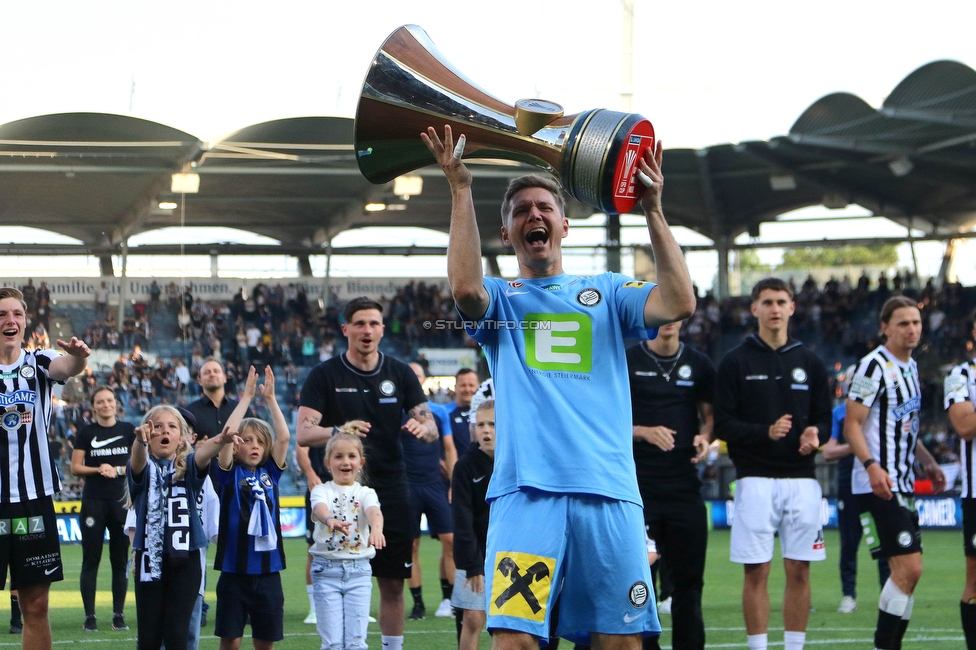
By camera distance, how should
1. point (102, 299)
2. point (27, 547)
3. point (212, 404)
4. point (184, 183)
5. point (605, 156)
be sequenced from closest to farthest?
point (605, 156) → point (27, 547) → point (212, 404) → point (184, 183) → point (102, 299)

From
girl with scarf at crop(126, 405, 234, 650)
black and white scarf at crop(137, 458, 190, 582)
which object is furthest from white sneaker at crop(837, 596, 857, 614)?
black and white scarf at crop(137, 458, 190, 582)

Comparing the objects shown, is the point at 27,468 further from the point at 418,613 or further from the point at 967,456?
the point at 967,456

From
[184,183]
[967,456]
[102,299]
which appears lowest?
[967,456]

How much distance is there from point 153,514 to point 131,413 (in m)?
19.9

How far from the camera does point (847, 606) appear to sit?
9852 mm

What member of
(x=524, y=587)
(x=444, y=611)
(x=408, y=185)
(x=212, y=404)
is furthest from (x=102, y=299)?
(x=524, y=587)

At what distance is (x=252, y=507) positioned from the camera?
6332 mm

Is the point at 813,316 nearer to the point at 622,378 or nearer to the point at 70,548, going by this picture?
the point at 70,548

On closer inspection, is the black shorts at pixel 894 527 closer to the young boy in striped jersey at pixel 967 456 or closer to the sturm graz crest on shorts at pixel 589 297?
the young boy in striped jersey at pixel 967 456

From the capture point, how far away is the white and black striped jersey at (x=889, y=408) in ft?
22.2

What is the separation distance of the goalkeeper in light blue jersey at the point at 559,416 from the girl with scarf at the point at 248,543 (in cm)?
271

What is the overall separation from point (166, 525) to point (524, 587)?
314 cm

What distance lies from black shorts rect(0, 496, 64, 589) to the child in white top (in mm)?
1391

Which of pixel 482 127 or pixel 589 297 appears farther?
pixel 589 297
